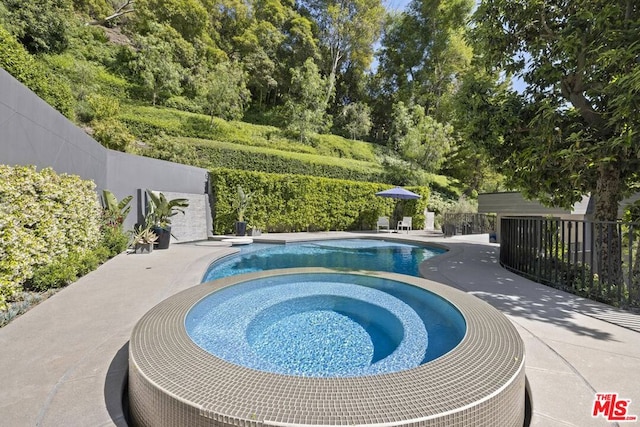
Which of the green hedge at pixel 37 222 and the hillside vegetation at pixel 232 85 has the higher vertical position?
the hillside vegetation at pixel 232 85

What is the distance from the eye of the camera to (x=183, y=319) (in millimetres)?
3162

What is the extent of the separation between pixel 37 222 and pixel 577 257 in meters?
9.49

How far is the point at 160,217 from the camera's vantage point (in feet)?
31.9

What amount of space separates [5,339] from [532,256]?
8531 mm

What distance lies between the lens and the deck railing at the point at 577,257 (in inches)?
185

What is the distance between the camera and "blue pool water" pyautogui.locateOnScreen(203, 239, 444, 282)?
7.97 meters

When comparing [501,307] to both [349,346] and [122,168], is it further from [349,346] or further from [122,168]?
[122,168]

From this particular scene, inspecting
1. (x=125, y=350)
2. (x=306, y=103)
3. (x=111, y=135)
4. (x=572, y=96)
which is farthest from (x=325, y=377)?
(x=306, y=103)

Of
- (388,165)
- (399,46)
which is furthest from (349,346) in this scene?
(399,46)

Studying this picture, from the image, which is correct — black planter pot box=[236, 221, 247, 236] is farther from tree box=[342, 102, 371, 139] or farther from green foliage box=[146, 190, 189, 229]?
tree box=[342, 102, 371, 139]

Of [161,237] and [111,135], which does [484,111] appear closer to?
[161,237]

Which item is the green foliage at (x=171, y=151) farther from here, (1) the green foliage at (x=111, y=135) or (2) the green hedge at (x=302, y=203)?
(2) the green hedge at (x=302, y=203)

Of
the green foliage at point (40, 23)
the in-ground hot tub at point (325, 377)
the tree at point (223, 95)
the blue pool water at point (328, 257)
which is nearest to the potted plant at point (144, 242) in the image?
the blue pool water at point (328, 257)

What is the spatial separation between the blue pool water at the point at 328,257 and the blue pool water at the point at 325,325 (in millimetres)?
1735
